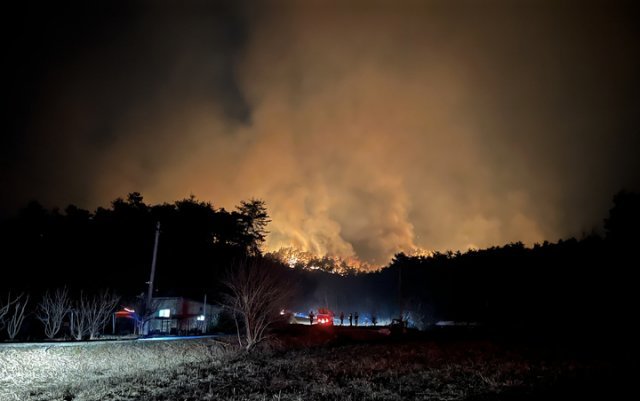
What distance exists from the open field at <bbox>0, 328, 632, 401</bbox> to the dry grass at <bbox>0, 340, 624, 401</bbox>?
36 mm

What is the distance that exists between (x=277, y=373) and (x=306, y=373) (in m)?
1.14

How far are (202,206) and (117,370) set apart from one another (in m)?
35.5

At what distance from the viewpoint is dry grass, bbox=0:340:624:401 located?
506 inches

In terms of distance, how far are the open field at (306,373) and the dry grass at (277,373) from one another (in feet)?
0.12

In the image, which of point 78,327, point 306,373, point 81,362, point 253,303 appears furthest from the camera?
point 253,303

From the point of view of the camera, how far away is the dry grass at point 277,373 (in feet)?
42.2

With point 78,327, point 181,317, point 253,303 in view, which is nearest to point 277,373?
point 253,303

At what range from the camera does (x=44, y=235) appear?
39.2 metres

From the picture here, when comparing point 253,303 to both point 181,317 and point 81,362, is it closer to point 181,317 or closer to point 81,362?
point 81,362

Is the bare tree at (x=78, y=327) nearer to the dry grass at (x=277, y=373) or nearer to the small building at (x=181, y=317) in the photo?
the dry grass at (x=277, y=373)

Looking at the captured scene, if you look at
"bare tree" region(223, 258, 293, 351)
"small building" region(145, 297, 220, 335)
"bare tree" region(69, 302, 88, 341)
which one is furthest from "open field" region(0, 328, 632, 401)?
"small building" region(145, 297, 220, 335)

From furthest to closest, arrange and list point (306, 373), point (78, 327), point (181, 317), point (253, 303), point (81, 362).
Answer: point (181, 317) < point (253, 303) < point (78, 327) < point (81, 362) < point (306, 373)

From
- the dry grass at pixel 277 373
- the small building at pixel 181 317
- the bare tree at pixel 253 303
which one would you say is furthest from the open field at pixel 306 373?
the small building at pixel 181 317

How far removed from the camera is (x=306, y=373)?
1631cm
